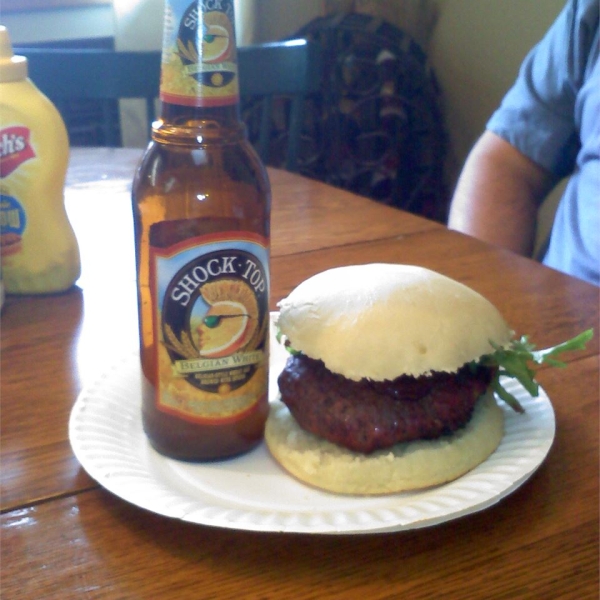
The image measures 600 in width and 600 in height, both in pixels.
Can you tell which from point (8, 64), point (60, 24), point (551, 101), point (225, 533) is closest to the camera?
point (225, 533)

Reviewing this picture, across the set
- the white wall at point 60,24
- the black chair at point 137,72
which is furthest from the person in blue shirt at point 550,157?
the white wall at point 60,24

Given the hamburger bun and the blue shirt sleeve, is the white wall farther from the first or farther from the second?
the hamburger bun

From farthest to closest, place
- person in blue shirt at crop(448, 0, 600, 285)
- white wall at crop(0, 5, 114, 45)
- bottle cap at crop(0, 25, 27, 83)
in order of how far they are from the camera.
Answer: white wall at crop(0, 5, 114, 45)
person in blue shirt at crop(448, 0, 600, 285)
bottle cap at crop(0, 25, 27, 83)

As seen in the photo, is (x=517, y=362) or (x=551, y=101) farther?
(x=551, y=101)

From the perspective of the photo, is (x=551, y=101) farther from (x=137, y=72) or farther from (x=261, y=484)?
(x=261, y=484)

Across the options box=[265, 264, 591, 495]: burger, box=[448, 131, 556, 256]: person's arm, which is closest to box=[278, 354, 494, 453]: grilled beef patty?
box=[265, 264, 591, 495]: burger

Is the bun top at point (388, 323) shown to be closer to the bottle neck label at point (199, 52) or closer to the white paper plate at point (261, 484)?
the white paper plate at point (261, 484)

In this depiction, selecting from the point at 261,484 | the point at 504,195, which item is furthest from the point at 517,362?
the point at 504,195

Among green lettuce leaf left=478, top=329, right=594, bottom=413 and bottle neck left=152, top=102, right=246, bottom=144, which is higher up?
bottle neck left=152, top=102, right=246, bottom=144
